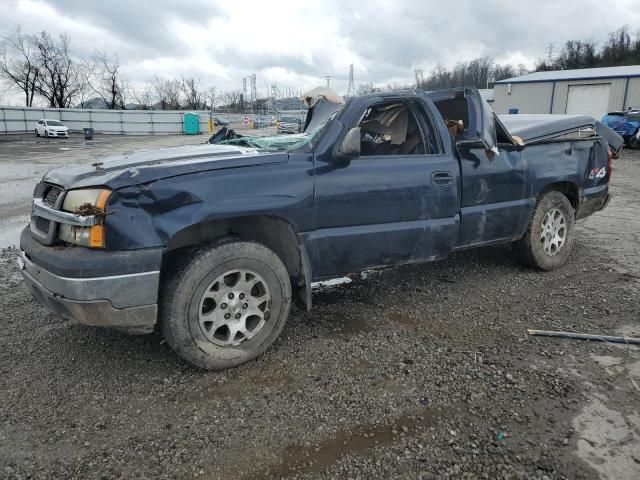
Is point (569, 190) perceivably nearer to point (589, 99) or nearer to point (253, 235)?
point (253, 235)

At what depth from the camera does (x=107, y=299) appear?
111 inches

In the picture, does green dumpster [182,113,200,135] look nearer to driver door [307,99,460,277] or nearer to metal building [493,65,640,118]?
metal building [493,65,640,118]

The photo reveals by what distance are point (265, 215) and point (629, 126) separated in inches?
932

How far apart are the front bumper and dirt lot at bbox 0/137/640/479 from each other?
49cm

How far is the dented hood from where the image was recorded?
2925 mm

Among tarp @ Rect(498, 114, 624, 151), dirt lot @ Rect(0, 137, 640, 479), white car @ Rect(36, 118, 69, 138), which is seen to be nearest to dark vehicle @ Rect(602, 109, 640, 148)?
tarp @ Rect(498, 114, 624, 151)

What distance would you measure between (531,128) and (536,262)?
4.42 ft

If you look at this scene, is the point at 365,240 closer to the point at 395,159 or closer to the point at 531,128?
the point at 395,159

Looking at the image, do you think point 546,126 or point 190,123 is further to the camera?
point 190,123

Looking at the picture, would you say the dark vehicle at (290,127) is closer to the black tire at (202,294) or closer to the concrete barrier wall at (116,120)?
the black tire at (202,294)

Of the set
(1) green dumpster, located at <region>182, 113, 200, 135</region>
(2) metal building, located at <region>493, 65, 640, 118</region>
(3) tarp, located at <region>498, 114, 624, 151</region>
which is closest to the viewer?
(3) tarp, located at <region>498, 114, 624, 151</region>

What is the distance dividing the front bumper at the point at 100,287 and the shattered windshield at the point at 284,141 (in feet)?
4.28

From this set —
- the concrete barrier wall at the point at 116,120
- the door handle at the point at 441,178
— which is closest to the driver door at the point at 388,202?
the door handle at the point at 441,178

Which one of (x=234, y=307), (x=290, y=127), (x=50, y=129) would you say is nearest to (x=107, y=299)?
(x=234, y=307)
